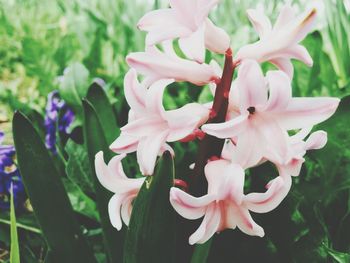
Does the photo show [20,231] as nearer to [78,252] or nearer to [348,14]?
[78,252]

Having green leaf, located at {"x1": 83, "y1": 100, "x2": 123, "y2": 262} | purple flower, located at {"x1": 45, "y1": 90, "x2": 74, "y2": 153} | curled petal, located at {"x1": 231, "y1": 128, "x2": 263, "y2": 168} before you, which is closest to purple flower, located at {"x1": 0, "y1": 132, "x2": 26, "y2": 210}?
purple flower, located at {"x1": 45, "y1": 90, "x2": 74, "y2": 153}

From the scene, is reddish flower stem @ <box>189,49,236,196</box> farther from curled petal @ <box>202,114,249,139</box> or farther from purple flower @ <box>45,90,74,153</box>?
purple flower @ <box>45,90,74,153</box>

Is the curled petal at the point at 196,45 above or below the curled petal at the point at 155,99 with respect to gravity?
above

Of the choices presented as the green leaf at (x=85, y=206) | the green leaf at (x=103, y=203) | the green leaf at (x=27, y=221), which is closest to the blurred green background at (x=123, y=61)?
the green leaf at (x=27, y=221)

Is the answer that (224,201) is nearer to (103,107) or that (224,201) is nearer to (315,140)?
(315,140)

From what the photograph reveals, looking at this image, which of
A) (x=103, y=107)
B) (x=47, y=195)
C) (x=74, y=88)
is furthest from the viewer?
(x=74, y=88)

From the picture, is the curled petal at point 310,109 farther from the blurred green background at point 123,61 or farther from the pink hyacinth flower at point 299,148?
the blurred green background at point 123,61

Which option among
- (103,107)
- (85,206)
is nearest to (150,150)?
(103,107)
